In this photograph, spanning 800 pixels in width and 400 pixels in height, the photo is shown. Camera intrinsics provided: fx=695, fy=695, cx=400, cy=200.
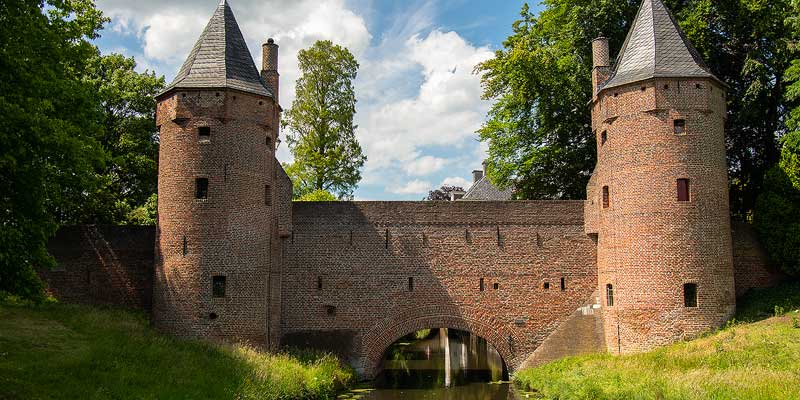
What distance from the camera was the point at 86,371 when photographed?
12750mm

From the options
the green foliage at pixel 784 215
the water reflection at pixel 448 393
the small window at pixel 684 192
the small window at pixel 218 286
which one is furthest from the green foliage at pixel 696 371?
the small window at pixel 218 286

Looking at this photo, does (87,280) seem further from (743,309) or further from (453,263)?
(743,309)

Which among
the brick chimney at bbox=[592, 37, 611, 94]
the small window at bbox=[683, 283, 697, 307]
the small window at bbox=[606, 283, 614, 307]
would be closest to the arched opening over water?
the small window at bbox=[606, 283, 614, 307]

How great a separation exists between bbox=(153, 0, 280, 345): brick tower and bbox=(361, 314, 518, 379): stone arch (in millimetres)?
2640

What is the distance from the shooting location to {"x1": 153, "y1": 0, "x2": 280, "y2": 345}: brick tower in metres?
17.1

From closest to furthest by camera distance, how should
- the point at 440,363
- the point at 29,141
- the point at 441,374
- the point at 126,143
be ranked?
the point at 29,141, the point at 126,143, the point at 441,374, the point at 440,363

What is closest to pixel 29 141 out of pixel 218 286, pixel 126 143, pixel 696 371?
pixel 218 286

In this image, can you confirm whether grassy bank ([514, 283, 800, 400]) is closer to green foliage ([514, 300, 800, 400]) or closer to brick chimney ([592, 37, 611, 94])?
green foliage ([514, 300, 800, 400])

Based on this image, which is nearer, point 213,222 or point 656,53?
point 213,222

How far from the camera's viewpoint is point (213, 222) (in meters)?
17.3

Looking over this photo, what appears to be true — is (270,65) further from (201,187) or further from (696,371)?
(696,371)

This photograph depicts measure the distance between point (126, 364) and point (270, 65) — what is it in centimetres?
923

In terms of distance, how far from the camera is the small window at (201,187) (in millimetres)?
17469

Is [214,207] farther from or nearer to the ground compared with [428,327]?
farther from the ground
